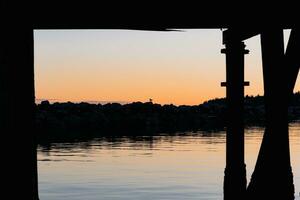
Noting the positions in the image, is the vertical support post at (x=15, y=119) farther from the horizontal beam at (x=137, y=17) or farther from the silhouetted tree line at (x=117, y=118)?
the silhouetted tree line at (x=117, y=118)

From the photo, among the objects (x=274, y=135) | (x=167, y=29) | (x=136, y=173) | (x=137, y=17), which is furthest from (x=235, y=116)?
(x=136, y=173)

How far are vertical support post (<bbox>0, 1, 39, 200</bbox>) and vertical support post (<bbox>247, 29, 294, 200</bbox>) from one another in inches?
104

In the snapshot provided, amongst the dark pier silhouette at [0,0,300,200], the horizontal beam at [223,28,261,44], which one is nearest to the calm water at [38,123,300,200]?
the dark pier silhouette at [0,0,300,200]

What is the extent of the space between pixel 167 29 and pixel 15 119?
5.47 m

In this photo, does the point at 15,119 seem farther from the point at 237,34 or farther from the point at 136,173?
the point at 136,173

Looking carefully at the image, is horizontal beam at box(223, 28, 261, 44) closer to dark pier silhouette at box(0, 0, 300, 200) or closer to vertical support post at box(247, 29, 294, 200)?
dark pier silhouette at box(0, 0, 300, 200)

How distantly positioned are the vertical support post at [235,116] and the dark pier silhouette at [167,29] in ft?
0.05

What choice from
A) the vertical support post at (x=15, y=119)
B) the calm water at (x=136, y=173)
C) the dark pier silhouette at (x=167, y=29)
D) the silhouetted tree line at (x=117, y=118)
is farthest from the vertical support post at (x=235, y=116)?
the silhouetted tree line at (x=117, y=118)

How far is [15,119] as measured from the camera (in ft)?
16.5

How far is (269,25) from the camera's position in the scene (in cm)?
749

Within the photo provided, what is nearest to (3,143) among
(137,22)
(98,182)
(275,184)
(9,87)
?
(9,87)

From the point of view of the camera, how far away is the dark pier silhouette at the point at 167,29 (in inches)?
198

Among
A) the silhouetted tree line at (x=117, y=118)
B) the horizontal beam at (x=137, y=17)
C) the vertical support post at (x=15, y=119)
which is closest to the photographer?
the vertical support post at (x=15, y=119)

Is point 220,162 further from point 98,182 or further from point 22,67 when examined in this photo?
point 22,67
